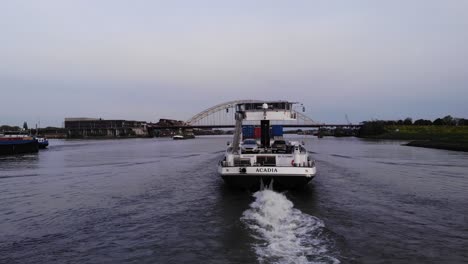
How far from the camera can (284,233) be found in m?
13.2

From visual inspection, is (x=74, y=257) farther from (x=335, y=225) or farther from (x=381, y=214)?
(x=381, y=214)

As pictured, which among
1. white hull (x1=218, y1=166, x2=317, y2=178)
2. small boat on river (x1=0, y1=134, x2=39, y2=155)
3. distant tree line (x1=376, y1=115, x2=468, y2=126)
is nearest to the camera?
white hull (x1=218, y1=166, x2=317, y2=178)

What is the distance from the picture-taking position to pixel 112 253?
1173cm

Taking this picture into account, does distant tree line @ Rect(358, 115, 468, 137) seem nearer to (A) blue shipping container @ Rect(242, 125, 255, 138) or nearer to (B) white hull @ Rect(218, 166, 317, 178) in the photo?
(A) blue shipping container @ Rect(242, 125, 255, 138)

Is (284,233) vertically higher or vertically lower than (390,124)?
lower

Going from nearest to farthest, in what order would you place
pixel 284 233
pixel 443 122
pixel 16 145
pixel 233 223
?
pixel 284 233 → pixel 233 223 → pixel 16 145 → pixel 443 122

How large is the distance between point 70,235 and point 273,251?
282 inches

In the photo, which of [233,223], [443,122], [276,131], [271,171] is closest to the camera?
[233,223]

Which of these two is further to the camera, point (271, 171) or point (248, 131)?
point (248, 131)

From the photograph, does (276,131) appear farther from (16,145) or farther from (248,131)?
(16,145)

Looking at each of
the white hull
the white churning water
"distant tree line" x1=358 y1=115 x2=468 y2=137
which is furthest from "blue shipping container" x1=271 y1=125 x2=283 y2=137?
"distant tree line" x1=358 y1=115 x2=468 y2=137

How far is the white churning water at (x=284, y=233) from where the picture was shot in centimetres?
1103

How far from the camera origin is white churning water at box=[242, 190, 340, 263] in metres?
11.0

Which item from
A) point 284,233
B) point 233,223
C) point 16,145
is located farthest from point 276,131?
point 16,145
